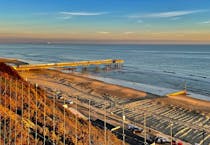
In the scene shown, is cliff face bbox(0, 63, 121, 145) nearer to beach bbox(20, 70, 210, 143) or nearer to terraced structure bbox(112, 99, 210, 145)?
terraced structure bbox(112, 99, 210, 145)

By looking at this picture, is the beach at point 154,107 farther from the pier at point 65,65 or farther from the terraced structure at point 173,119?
the pier at point 65,65

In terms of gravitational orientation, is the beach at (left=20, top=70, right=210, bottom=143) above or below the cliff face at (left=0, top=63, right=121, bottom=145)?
below

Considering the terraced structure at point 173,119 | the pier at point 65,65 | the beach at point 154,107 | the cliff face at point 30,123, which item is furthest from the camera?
the pier at point 65,65

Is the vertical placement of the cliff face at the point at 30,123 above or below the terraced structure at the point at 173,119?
above

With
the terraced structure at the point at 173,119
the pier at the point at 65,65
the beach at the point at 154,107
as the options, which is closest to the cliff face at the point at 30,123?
the terraced structure at the point at 173,119

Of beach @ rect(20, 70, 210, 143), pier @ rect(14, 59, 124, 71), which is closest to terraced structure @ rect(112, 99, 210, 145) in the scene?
beach @ rect(20, 70, 210, 143)

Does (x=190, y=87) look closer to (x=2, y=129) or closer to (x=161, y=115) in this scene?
(x=161, y=115)

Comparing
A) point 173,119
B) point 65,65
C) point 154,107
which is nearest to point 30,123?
point 173,119
